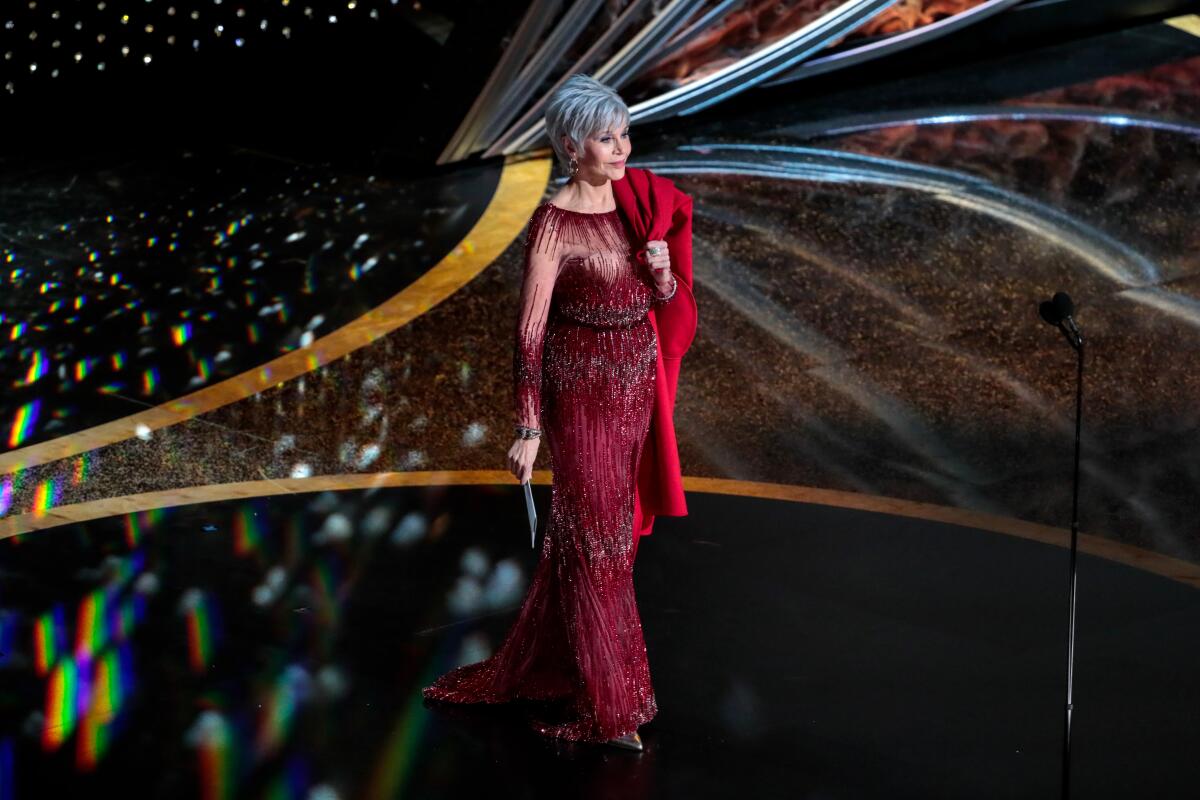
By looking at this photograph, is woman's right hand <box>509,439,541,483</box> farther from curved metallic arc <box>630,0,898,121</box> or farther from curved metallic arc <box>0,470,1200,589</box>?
curved metallic arc <box>630,0,898,121</box>

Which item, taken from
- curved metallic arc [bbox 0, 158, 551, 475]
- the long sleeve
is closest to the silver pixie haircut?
the long sleeve

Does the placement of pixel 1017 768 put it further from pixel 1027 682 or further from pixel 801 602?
pixel 801 602

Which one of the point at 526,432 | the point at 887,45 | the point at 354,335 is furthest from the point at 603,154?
the point at 887,45

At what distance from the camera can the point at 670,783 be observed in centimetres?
381

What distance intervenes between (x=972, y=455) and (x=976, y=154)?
412cm

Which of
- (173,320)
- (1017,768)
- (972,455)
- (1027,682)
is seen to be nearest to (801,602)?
(1027,682)

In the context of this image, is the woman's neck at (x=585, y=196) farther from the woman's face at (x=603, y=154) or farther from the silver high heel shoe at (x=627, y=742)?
the silver high heel shoe at (x=627, y=742)

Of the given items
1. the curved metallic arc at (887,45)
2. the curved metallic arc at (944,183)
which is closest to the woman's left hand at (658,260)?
the curved metallic arc at (944,183)

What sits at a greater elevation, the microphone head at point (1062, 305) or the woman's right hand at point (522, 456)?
the microphone head at point (1062, 305)

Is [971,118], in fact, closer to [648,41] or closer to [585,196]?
[648,41]

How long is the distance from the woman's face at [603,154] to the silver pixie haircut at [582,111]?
2 cm

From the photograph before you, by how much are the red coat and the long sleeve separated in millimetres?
218

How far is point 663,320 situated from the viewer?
4004 mm

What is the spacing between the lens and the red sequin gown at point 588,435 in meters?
3.78
